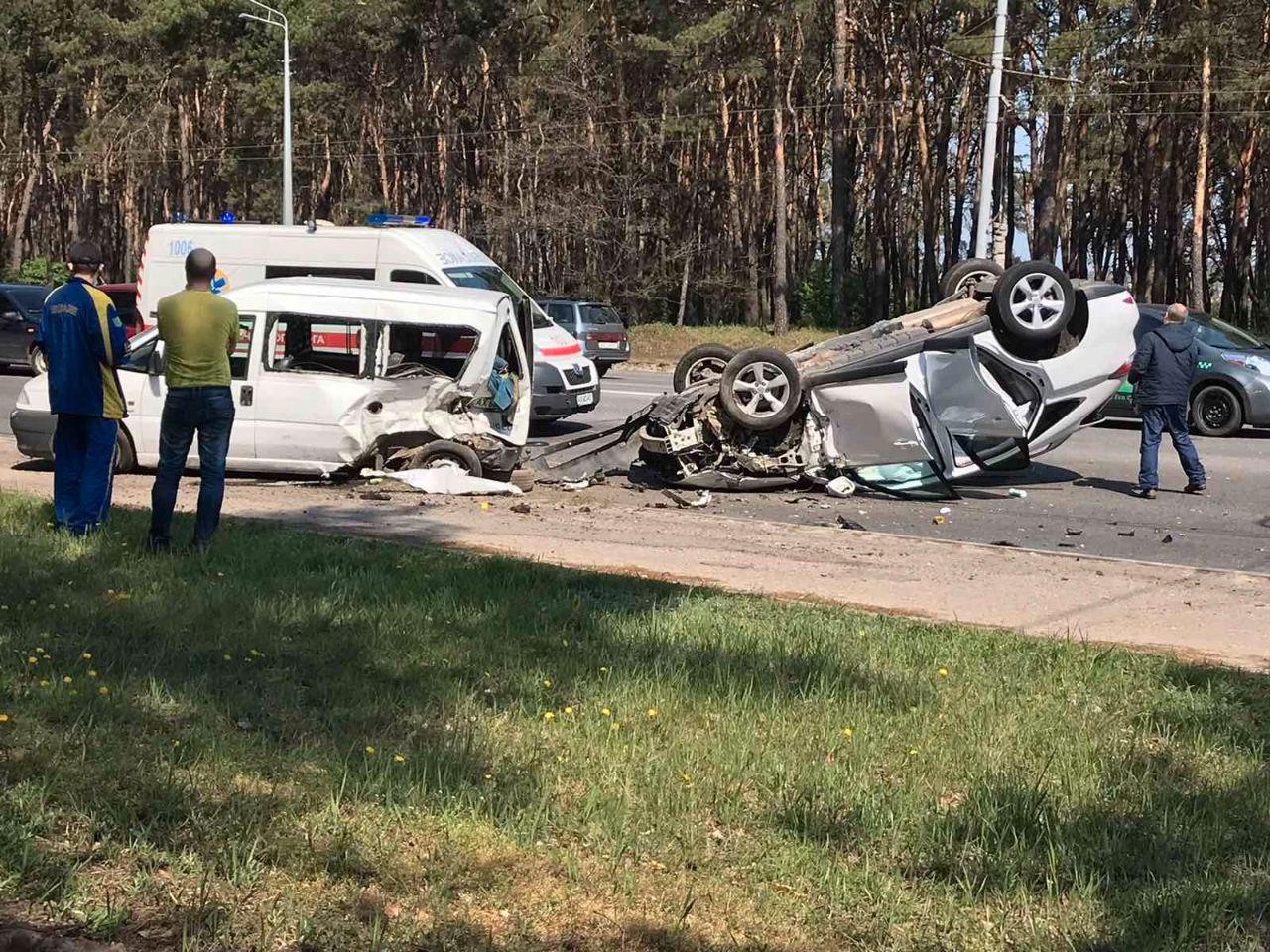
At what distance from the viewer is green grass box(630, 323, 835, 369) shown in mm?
36562

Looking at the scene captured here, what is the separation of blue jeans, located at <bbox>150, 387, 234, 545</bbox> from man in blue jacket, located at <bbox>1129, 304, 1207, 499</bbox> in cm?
820

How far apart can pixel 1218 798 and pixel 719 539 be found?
5.86 metres

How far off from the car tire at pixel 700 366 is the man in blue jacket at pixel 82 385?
555 cm

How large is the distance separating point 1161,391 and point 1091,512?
1458mm

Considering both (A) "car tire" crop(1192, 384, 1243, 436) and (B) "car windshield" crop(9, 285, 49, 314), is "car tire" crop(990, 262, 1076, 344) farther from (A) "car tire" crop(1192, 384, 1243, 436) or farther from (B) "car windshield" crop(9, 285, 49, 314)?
(B) "car windshield" crop(9, 285, 49, 314)

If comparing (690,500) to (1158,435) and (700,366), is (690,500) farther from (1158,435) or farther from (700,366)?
(1158,435)

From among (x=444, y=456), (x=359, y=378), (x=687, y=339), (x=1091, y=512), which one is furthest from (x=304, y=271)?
(x=687, y=339)

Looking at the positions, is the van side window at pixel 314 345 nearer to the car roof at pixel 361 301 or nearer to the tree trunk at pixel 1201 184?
the car roof at pixel 361 301

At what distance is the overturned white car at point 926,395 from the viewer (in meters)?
11.7

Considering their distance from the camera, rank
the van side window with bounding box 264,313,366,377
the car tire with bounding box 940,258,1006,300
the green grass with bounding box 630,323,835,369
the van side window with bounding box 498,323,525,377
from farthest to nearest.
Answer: the green grass with bounding box 630,323,835,369
the car tire with bounding box 940,258,1006,300
the van side window with bounding box 498,323,525,377
the van side window with bounding box 264,313,366,377

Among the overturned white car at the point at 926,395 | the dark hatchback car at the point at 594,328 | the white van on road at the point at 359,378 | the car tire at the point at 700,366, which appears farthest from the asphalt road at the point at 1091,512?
the dark hatchback car at the point at 594,328

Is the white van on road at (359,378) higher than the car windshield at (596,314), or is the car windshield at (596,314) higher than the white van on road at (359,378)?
the car windshield at (596,314)

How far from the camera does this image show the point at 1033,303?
11727mm

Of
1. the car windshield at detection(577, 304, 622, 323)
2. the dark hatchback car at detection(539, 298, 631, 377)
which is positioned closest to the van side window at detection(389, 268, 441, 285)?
the dark hatchback car at detection(539, 298, 631, 377)
